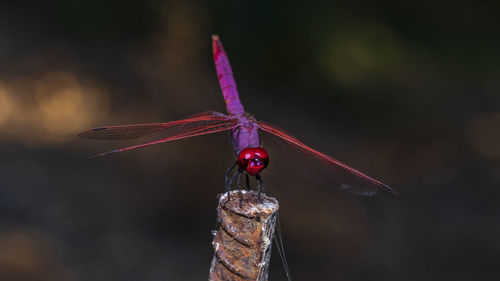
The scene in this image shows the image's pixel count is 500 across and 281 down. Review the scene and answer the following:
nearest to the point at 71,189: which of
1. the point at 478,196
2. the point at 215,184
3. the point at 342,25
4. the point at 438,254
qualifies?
the point at 215,184

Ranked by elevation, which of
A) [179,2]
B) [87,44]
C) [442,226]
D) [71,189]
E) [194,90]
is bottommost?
[442,226]

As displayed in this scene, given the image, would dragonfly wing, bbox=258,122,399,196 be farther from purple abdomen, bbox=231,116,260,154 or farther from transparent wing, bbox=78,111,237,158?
transparent wing, bbox=78,111,237,158

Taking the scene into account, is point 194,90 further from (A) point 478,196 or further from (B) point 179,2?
(A) point 478,196

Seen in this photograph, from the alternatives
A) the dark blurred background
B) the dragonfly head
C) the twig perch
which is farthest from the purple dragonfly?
the dark blurred background

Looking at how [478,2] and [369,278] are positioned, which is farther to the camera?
[478,2]

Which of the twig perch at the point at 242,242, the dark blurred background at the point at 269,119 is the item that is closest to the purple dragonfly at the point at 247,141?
the twig perch at the point at 242,242

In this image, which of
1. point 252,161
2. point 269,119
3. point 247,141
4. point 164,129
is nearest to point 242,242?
point 252,161

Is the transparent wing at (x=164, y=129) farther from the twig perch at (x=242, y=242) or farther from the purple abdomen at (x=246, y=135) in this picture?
the twig perch at (x=242, y=242)
